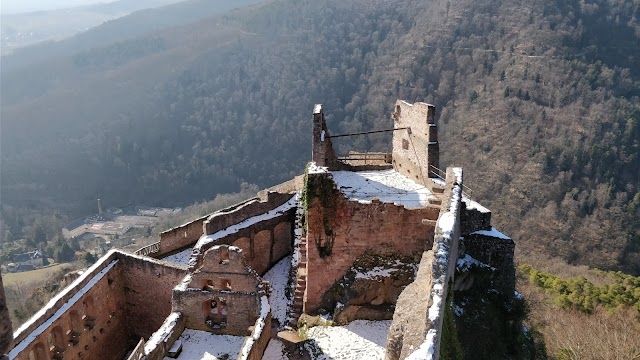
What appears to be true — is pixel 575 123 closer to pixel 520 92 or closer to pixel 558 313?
pixel 520 92

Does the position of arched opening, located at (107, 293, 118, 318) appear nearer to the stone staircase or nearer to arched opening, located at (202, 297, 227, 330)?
arched opening, located at (202, 297, 227, 330)

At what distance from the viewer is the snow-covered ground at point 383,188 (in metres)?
16.7

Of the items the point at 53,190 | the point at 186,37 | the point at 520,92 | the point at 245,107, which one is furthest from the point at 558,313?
the point at 186,37

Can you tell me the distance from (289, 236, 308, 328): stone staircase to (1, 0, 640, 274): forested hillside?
102ft

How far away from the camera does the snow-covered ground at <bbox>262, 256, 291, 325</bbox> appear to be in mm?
16766

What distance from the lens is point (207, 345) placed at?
14.5m

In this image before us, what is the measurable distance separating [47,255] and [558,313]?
52178 mm

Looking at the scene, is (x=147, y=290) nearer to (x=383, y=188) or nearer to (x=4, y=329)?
(x=383, y=188)

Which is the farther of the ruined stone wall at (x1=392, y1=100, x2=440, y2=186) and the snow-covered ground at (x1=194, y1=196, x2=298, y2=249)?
the ruined stone wall at (x1=392, y1=100, x2=440, y2=186)

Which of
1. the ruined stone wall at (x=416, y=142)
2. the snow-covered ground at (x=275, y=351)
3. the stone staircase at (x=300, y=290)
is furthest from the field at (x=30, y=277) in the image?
the snow-covered ground at (x=275, y=351)

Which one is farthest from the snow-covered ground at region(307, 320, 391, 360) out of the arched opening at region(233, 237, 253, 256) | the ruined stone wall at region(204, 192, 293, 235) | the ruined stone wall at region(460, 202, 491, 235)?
the ruined stone wall at region(204, 192, 293, 235)

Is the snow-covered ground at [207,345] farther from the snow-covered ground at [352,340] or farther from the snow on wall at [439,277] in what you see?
the snow on wall at [439,277]

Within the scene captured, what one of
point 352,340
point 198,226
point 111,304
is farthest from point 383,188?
point 111,304

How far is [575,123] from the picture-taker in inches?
2265
